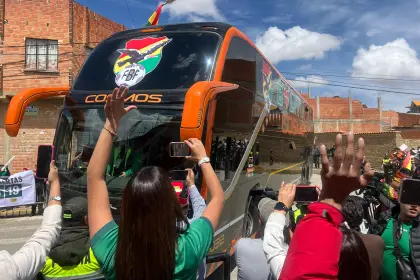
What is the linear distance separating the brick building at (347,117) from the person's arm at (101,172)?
4030cm

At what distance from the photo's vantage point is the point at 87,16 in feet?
58.2

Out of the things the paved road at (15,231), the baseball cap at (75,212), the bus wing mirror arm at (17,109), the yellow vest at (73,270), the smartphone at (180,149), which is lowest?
the paved road at (15,231)

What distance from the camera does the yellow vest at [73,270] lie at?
2.91m

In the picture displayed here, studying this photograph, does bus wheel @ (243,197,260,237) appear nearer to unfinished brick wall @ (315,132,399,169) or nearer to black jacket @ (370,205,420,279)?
black jacket @ (370,205,420,279)

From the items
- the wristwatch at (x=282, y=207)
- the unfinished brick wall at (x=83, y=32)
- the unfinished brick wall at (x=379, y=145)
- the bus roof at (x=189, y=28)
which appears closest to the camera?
the wristwatch at (x=282, y=207)

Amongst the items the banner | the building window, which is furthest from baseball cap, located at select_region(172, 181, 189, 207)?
the building window

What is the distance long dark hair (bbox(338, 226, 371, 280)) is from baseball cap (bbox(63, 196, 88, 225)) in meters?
3.07

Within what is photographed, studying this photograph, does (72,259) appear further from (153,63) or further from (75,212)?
(153,63)

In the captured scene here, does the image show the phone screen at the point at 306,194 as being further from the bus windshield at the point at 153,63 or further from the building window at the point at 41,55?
the building window at the point at 41,55

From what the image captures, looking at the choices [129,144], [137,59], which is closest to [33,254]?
[129,144]

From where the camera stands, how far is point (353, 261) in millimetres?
1615

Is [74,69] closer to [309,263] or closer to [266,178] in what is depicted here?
[266,178]

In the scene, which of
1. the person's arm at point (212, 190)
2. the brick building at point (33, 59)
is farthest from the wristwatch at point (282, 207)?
the brick building at point (33, 59)

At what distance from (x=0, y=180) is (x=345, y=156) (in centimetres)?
1074
